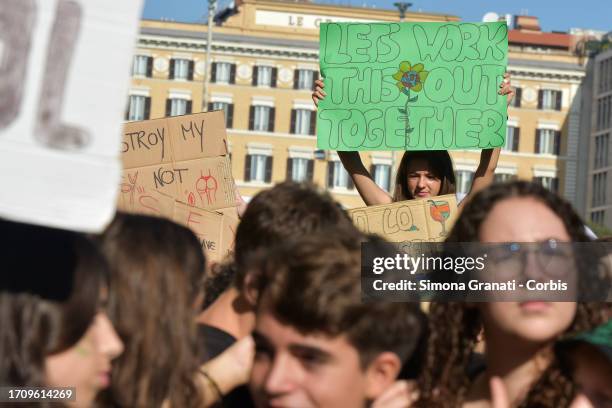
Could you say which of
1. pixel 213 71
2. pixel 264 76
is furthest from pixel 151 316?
pixel 213 71

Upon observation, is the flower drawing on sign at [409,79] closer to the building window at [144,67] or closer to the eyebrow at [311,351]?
the eyebrow at [311,351]

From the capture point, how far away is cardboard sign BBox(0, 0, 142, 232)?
2.26 m

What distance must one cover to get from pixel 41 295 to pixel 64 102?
30 cm

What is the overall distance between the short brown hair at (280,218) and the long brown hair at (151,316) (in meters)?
0.55

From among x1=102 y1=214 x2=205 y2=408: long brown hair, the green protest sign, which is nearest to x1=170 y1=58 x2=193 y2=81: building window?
the green protest sign

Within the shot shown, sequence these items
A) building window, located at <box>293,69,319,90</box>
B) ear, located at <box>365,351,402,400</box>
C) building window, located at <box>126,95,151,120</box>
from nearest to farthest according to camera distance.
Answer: ear, located at <box>365,351,402,400</box>
building window, located at <box>126,95,151,120</box>
building window, located at <box>293,69,319,90</box>

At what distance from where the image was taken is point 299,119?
64875 mm

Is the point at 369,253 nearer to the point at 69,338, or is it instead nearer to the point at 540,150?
Answer: the point at 69,338

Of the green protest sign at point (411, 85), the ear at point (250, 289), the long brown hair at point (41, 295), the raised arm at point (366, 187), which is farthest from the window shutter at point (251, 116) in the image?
the long brown hair at point (41, 295)

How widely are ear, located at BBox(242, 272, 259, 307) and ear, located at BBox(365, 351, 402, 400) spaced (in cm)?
27

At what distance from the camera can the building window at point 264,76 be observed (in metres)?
65.2

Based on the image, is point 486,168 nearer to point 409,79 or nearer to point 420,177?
point 420,177

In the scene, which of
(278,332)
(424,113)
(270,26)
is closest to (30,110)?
(278,332)

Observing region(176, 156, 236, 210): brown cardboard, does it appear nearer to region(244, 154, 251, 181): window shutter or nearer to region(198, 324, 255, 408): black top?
region(198, 324, 255, 408): black top
